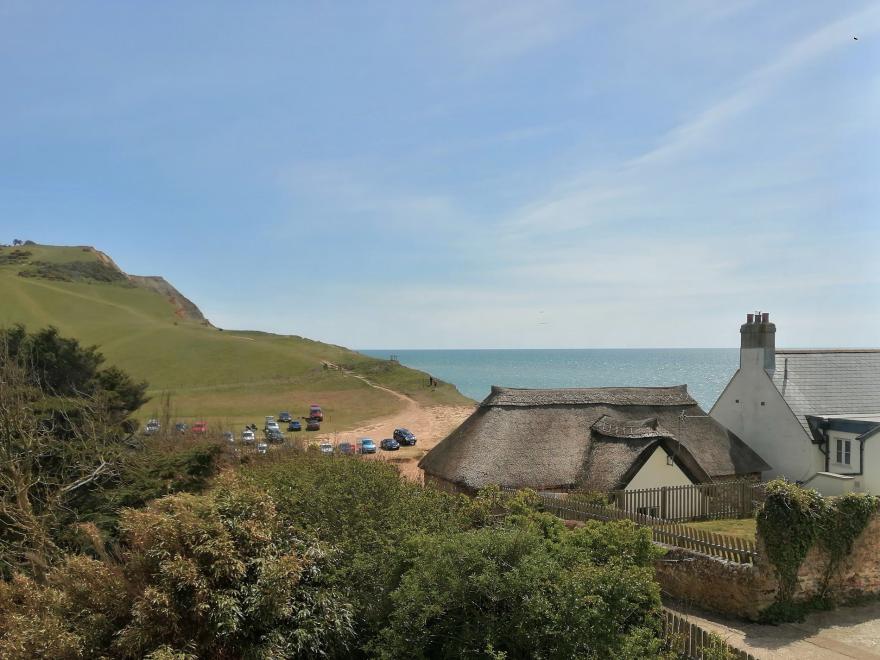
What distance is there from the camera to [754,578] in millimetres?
12469

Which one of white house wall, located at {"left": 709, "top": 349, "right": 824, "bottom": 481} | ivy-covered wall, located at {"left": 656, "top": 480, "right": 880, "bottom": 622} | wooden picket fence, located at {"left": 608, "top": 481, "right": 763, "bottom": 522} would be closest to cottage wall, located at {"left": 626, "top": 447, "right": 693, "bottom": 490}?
wooden picket fence, located at {"left": 608, "top": 481, "right": 763, "bottom": 522}

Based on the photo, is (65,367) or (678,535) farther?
(65,367)

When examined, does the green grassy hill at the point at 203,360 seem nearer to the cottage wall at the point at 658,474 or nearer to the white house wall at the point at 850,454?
the cottage wall at the point at 658,474

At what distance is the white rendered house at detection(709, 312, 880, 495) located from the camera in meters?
22.6

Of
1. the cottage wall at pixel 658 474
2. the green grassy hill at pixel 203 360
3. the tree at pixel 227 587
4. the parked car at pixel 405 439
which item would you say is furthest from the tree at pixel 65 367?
the cottage wall at pixel 658 474

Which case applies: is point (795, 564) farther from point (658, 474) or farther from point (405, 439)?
point (405, 439)

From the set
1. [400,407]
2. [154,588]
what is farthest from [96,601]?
[400,407]

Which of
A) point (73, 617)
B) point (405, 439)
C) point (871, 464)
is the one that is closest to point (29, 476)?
point (73, 617)

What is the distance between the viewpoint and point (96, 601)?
9336mm

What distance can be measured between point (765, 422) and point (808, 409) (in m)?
1.76

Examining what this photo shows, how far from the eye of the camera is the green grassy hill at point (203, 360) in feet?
254

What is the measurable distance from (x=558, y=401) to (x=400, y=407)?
52.1 m

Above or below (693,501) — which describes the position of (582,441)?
above

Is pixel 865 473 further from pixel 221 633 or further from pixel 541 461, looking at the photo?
pixel 221 633
